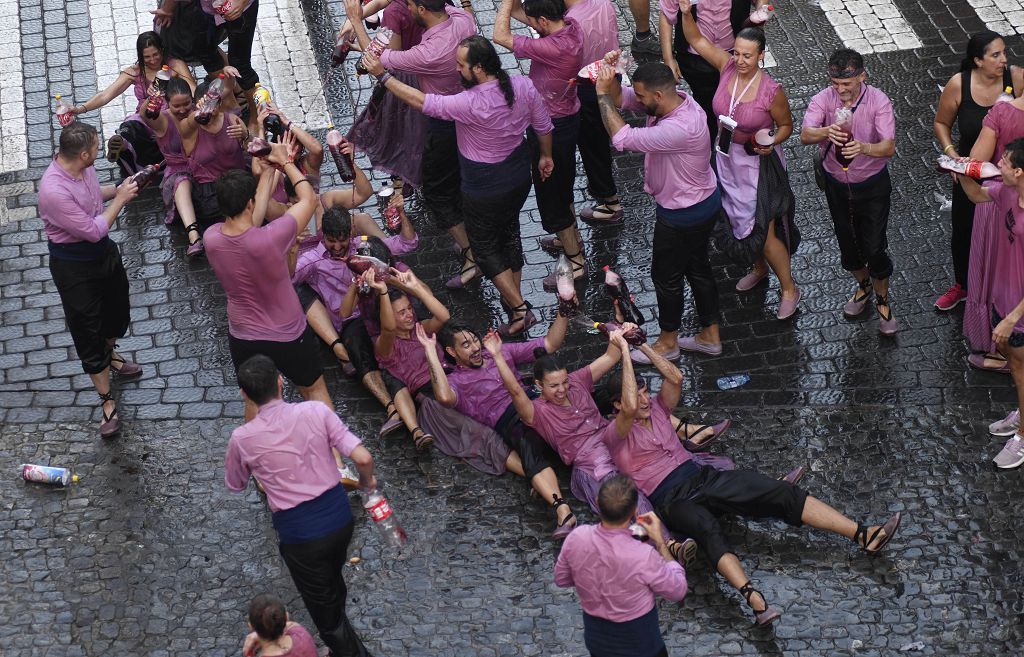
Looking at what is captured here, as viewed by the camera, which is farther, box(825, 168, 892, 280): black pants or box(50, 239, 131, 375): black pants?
box(825, 168, 892, 280): black pants

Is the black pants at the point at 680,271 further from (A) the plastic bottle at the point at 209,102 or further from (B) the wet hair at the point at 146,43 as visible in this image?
(B) the wet hair at the point at 146,43

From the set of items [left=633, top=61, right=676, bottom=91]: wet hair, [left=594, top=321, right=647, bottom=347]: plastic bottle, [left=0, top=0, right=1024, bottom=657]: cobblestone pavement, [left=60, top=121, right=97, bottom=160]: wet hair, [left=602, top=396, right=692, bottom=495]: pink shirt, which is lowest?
[left=0, top=0, right=1024, bottom=657]: cobblestone pavement

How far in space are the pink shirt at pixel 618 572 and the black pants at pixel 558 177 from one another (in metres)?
4.11

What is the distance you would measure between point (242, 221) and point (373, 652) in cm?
248

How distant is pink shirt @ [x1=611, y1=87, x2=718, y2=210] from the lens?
8.51m

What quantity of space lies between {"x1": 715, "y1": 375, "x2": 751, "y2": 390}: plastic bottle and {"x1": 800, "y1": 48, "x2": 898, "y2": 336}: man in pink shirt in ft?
3.27

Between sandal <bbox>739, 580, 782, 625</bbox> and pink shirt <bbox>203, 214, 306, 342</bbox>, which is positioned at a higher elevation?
pink shirt <bbox>203, 214, 306, 342</bbox>

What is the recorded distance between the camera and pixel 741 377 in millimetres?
9273

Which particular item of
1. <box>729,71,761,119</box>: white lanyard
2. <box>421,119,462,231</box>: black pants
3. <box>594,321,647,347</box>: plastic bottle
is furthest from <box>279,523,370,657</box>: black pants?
<box>729,71,761,119</box>: white lanyard

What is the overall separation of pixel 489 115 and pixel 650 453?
254 cm

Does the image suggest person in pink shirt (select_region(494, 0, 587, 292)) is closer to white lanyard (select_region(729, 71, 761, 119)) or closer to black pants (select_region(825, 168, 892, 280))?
white lanyard (select_region(729, 71, 761, 119))

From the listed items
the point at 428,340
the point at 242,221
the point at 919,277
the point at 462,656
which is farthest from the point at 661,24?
the point at 462,656

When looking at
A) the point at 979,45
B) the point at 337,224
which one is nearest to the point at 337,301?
the point at 337,224

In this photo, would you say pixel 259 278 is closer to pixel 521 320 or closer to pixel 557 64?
pixel 521 320
